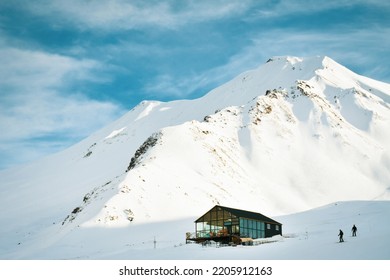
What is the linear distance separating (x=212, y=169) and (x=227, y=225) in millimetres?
41204

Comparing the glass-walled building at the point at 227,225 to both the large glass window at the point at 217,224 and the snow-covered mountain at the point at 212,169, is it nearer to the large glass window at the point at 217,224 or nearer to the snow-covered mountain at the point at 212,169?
the large glass window at the point at 217,224

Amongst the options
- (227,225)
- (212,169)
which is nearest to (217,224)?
(227,225)

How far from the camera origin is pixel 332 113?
15238 cm

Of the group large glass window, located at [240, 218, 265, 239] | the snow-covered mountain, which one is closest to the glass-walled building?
large glass window, located at [240, 218, 265, 239]

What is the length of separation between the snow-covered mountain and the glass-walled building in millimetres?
15397

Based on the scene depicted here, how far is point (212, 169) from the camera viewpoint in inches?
3787

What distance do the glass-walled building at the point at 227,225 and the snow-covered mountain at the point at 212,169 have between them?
606 inches

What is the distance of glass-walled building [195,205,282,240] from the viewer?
54281 millimetres

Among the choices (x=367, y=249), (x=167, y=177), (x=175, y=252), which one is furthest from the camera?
(x=167, y=177)

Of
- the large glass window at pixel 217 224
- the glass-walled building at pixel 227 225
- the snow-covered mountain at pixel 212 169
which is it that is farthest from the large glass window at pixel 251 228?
the snow-covered mountain at pixel 212 169

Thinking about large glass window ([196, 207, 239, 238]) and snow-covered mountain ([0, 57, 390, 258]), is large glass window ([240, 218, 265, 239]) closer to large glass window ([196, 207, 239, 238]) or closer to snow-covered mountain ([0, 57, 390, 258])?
large glass window ([196, 207, 239, 238])
